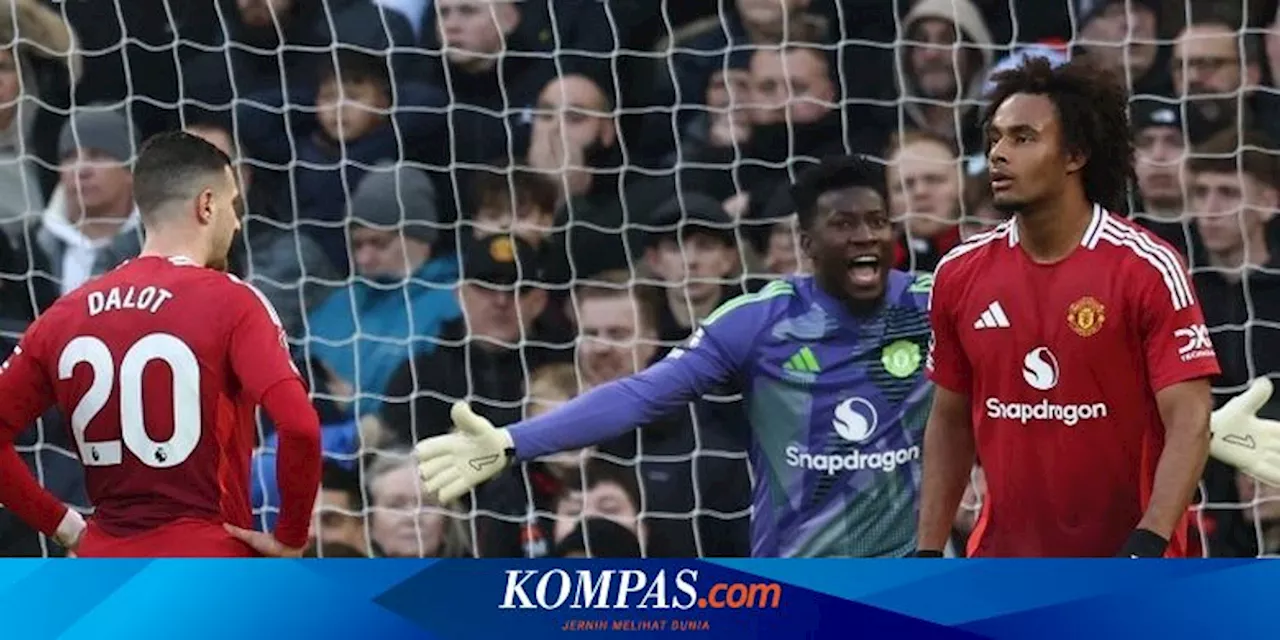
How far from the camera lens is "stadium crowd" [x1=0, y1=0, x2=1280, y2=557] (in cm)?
685

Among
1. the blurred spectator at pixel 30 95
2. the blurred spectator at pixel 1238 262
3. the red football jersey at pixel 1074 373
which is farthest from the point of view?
the blurred spectator at pixel 30 95

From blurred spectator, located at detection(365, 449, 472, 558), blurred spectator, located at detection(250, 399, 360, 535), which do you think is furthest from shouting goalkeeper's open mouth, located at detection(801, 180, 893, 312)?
blurred spectator, located at detection(250, 399, 360, 535)

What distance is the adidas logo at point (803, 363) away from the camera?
5957mm

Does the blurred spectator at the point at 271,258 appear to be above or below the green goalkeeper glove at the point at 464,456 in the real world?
above

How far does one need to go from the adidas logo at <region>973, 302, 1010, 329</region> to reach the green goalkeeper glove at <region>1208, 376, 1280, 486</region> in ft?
2.60

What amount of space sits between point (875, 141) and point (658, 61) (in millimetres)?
626

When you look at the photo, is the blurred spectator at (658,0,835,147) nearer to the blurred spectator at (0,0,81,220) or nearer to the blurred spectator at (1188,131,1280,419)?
the blurred spectator at (1188,131,1280,419)

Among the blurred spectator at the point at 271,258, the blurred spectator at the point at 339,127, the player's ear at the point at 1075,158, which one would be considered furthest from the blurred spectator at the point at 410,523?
the player's ear at the point at 1075,158

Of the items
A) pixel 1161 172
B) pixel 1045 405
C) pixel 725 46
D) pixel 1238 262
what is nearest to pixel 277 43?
pixel 725 46

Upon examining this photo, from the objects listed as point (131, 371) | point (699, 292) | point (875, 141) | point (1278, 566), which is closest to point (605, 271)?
point (699, 292)

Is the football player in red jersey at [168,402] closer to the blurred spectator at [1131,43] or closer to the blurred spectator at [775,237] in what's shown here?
the blurred spectator at [775,237]

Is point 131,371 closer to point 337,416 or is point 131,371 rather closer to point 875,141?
point 337,416

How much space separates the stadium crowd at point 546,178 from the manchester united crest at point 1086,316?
185 cm

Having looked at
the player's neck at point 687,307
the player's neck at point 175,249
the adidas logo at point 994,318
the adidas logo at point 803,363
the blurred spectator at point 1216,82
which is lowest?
the player's neck at point 687,307
